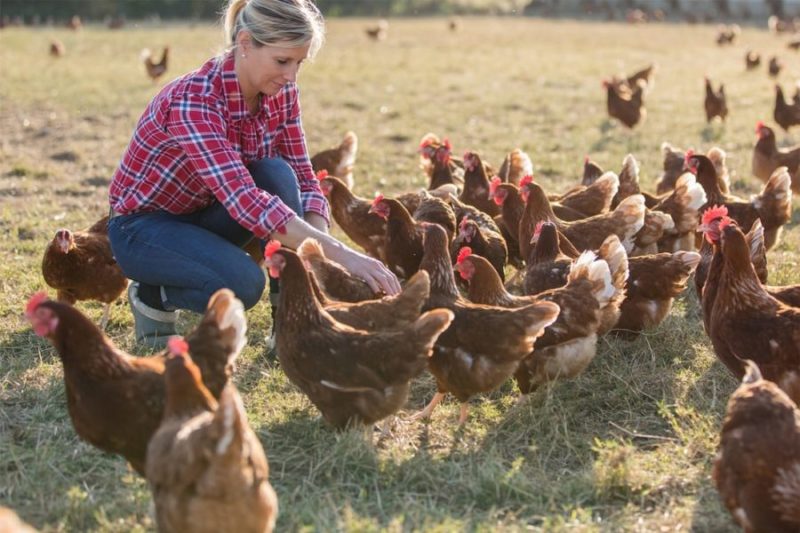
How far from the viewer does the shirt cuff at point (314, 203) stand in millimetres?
4719

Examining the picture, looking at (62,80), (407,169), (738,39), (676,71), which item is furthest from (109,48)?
(738,39)

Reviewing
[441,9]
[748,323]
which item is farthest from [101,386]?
[441,9]

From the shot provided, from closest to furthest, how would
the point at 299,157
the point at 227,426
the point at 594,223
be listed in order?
the point at 227,426
the point at 299,157
the point at 594,223

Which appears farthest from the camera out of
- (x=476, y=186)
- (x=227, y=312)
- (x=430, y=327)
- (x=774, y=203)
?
(x=476, y=186)

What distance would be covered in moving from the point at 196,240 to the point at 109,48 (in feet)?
60.1

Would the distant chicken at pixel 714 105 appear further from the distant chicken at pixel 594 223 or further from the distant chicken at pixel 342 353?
the distant chicken at pixel 342 353

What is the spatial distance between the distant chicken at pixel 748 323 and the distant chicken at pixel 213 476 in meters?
2.18

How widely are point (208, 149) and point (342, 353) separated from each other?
117 centimetres

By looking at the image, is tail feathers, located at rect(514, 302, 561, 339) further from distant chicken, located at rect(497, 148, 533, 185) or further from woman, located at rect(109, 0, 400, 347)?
distant chicken, located at rect(497, 148, 533, 185)

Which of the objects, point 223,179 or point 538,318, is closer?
point 538,318

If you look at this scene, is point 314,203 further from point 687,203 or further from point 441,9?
point 441,9

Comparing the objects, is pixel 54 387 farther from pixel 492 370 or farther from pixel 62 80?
pixel 62 80

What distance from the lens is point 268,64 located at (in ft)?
13.1

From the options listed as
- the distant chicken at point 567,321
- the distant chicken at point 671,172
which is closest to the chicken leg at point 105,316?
Result: the distant chicken at point 567,321
